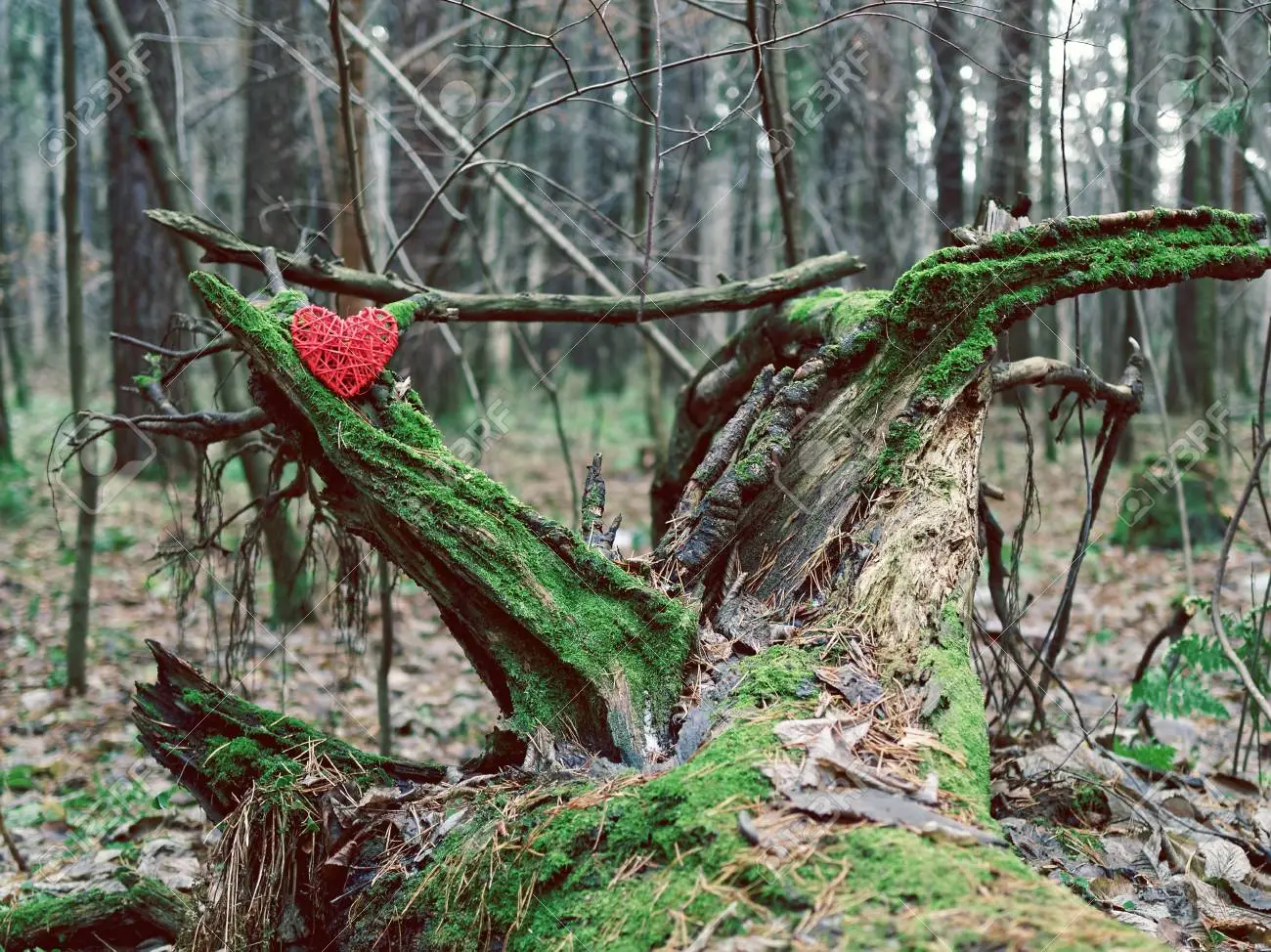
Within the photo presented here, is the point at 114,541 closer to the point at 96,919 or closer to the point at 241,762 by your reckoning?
the point at 96,919

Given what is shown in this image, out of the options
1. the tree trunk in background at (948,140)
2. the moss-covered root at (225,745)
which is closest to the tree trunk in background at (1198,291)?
the tree trunk in background at (948,140)

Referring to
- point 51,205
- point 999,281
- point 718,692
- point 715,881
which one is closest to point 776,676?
point 718,692

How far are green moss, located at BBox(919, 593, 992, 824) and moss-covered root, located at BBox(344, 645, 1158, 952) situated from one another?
24 millimetres

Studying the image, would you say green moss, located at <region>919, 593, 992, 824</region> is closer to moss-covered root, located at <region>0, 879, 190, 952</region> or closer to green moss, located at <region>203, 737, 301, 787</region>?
green moss, located at <region>203, 737, 301, 787</region>

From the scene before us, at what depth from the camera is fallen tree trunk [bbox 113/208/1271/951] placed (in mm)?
1646

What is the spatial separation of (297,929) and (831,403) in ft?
7.15

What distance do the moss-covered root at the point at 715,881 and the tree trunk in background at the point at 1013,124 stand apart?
8578 mm

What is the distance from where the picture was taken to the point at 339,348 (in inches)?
103

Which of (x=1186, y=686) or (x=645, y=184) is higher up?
(x=645, y=184)

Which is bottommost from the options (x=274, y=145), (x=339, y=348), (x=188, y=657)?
(x=188, y=657)

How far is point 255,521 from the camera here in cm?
331

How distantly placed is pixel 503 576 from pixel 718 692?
2.14 ft

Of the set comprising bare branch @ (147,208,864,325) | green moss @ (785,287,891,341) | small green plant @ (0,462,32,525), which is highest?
bare branch @ (147,208,864,325)

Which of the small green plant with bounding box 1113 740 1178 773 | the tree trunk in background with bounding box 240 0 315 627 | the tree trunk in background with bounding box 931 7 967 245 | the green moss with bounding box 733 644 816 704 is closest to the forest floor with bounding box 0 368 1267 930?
the small green plant with bounding box 1113 740 1178 773
